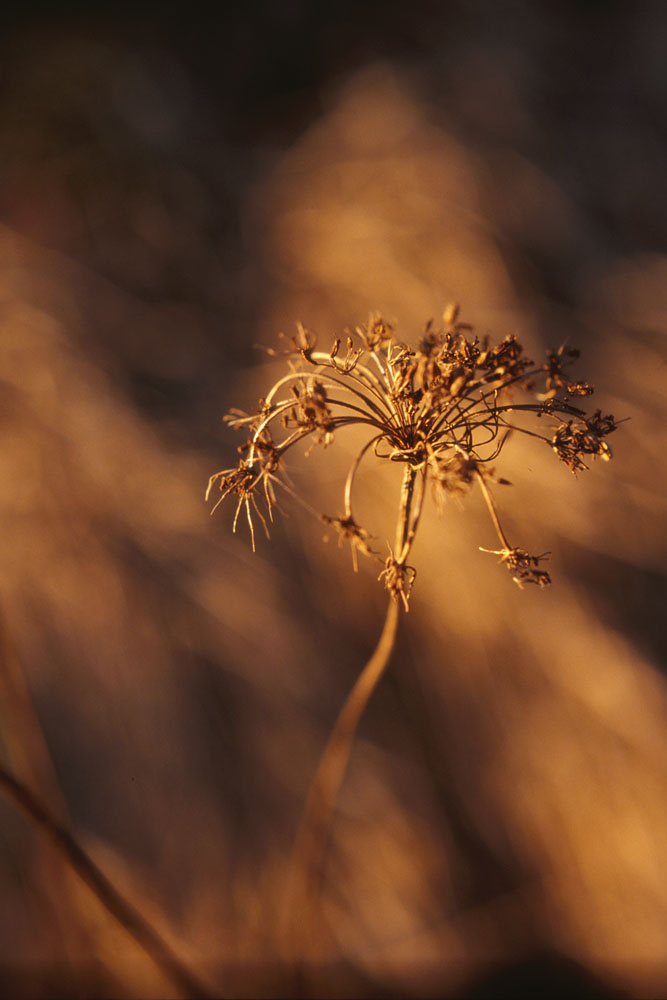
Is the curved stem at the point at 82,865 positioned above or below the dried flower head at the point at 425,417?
below

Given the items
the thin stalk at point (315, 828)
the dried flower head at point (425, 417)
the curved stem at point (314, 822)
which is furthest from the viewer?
the curved stem at point (314, 822)

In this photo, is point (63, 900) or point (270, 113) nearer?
point (63, 900)

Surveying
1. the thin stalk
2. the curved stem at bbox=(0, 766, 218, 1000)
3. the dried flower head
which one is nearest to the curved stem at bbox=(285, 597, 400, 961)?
the thin stalk

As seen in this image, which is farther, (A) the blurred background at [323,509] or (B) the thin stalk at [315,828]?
(A) the blurred background at [323,509]

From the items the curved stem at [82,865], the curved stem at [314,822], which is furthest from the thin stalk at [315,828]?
the curved stem at [82,865]

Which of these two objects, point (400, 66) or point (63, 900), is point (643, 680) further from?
point (400, 66)

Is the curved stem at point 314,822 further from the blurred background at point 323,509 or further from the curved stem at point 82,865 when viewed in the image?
the curved stem at point 82,865

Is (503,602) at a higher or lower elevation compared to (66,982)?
higher

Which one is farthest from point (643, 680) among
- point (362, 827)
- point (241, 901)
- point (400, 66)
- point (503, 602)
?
point (400, 66)
